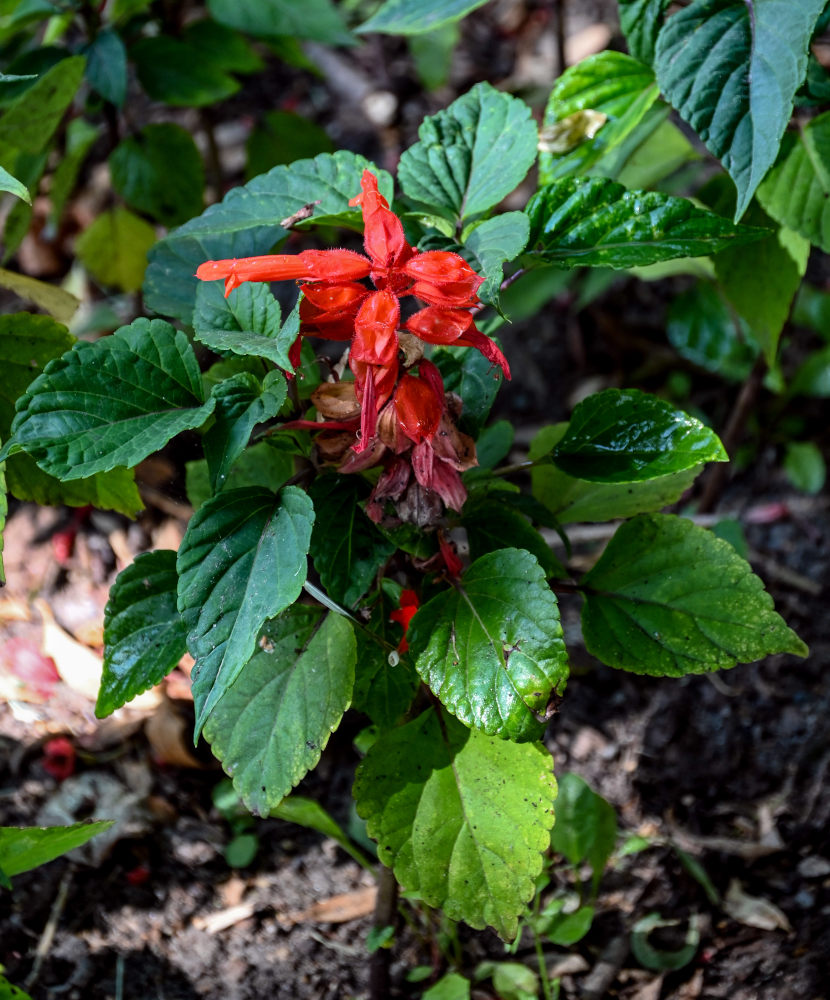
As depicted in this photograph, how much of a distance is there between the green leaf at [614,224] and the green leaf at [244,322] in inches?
10.1

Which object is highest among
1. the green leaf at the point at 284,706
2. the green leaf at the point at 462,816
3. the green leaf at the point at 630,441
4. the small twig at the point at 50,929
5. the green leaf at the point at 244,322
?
the green leaf at the point at 244,322

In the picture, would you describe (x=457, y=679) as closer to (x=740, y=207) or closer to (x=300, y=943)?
(x=740, y=207)

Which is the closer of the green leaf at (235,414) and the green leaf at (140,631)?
the green leaf at (235,414)

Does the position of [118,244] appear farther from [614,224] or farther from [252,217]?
[614,224]

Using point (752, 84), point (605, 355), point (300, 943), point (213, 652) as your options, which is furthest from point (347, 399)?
point (605, 355)

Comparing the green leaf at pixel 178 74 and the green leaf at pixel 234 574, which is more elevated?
the green leaf at pixel 178 74

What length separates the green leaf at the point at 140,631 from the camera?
891 millimetres

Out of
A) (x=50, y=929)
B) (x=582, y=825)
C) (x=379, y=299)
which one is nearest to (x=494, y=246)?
(x=379, y=299)

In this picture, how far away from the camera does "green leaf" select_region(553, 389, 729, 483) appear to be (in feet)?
2.84

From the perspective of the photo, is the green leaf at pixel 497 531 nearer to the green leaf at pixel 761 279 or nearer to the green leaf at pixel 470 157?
the green leaf at pixel 470 157

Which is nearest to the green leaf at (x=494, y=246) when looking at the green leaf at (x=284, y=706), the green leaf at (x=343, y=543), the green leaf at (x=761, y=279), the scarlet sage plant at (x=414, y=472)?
the scarlet sage plant at (x=414, y=472)

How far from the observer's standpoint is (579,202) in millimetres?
874

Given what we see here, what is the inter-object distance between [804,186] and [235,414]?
0.75 m

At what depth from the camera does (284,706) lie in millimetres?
910
